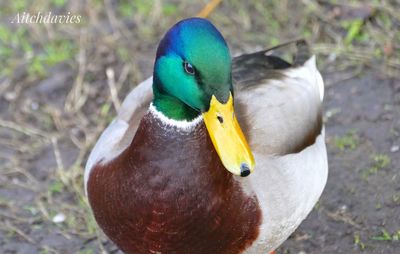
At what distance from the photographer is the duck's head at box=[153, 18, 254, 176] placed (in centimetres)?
249

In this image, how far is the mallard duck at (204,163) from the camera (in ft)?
8.28

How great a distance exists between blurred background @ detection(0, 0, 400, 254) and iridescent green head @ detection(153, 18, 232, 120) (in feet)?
4.13

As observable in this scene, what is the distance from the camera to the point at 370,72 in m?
4.59

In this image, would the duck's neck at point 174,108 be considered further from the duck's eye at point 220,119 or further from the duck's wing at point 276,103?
the duck's wing at point 276,103

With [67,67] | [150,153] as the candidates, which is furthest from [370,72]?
[150,153]

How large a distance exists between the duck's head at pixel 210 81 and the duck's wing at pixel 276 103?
50 centimetres

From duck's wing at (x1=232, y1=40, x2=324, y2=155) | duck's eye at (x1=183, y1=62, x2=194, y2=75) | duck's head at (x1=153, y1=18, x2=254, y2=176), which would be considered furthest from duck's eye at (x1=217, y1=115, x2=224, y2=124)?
duck's wing at (x1=232, y1=40, x2=324, y2=155)

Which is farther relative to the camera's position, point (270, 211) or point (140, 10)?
point (140, 10)

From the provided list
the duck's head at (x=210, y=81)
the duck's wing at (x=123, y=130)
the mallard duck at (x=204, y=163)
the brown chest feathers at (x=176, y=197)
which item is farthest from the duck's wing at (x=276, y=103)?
the duck's head at (x=210, y=81)

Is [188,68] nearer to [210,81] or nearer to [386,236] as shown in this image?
[210,81]

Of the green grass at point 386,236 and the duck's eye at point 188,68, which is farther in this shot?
the green grass at point 386,236

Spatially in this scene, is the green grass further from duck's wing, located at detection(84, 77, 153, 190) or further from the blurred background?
duck's wing, located at detection(84, 77, 153, 190)

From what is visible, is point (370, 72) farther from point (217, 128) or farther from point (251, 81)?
point (217, 128)

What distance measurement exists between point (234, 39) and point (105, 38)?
0.83m
